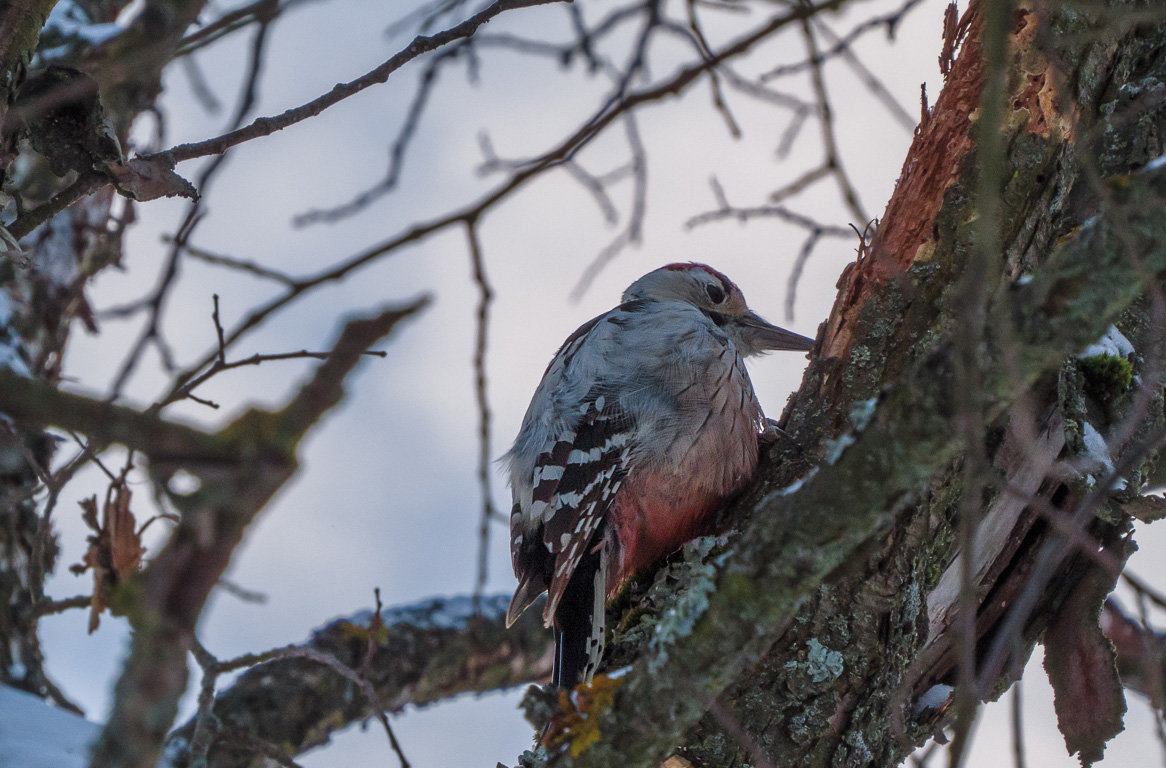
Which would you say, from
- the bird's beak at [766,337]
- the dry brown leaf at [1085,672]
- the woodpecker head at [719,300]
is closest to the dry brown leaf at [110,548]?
the woodpecker head at [719,300]

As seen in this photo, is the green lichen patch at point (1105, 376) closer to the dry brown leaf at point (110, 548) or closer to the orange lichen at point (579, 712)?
the orange lichen at point (579, 712)

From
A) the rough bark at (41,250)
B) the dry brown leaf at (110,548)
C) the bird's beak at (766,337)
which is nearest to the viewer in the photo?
the rough bark at (41,250)

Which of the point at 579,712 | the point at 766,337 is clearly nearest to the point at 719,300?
the point at 766,337

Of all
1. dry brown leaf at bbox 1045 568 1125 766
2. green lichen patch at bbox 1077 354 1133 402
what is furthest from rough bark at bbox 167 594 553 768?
green lichen patch at bbox 1077 354 1133 402

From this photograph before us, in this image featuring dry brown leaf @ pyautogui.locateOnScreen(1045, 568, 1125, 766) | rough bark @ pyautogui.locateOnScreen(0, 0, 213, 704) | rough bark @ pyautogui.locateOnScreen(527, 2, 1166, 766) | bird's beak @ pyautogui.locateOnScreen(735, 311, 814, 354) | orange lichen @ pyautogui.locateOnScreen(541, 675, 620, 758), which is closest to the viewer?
rough bark @ pyautogui.locateOnScreen(527, 2, 1166, 766)

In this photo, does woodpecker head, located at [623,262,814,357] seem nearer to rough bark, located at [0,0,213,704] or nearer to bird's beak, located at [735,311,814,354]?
bird's beak, located at [735,311,814,354]

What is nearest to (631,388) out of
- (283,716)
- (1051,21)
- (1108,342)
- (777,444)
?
(777,444)

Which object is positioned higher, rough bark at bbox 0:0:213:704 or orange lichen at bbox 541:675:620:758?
rough bark at bbox 0:0:213:704

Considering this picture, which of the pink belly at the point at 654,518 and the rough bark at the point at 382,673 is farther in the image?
the rough bark at the point at 382,673

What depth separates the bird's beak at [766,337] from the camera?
3.95m

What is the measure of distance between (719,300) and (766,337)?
0.31 metres

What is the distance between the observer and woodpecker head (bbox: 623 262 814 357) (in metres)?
4.00

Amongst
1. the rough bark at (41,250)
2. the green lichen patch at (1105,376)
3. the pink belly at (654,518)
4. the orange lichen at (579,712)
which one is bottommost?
the orange lichen at (579,712)

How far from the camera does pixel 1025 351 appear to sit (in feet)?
4.77
